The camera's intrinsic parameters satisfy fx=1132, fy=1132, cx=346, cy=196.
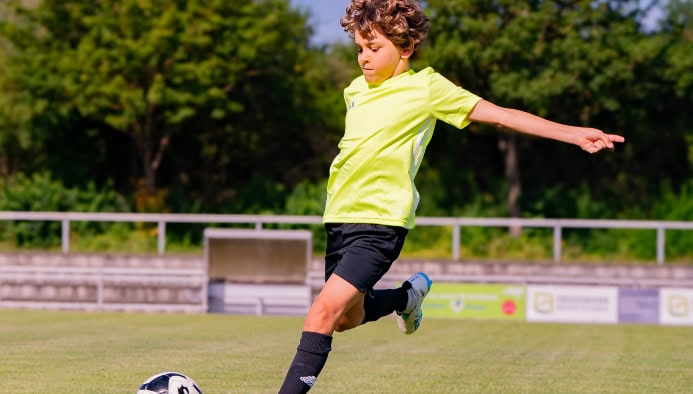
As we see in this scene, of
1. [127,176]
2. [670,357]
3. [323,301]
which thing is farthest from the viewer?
[127,176]

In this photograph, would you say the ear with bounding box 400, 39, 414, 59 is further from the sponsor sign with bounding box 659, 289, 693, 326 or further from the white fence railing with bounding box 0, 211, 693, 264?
the white fence railing with bounding box 0, 211, 693, 264

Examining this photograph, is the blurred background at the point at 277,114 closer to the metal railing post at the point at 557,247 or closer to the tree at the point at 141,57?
the tree at the point at 141,57

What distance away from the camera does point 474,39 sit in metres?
29.7

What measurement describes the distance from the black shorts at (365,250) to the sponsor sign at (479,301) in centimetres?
1524

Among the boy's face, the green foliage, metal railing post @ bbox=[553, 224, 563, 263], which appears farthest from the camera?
the green foliage

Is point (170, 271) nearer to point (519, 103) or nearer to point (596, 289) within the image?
point (596, 289)

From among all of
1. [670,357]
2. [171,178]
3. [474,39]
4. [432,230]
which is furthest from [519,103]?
[670,357]

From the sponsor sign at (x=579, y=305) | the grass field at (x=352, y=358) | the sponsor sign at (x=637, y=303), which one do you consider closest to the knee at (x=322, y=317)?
the grass field at (x=352, y=358)

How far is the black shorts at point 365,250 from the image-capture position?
5.70 m

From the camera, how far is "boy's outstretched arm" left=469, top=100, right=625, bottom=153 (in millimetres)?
5344

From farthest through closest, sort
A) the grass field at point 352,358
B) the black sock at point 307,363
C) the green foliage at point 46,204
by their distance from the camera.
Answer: the green foliage at point 46,204 < the grass field at point 352,358 < the black sock at point 307,363

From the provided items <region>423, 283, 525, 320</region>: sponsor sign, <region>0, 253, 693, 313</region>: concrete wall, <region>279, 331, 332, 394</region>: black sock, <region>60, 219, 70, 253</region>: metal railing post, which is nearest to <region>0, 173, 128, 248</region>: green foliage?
<region>60, 219, 70, 253</region>: metal railing post

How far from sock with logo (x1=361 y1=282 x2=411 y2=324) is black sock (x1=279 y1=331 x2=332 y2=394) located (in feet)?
2.70

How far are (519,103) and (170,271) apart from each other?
41.0ft
